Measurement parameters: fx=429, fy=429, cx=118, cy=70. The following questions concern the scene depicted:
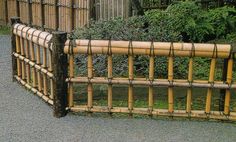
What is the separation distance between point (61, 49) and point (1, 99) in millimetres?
1547

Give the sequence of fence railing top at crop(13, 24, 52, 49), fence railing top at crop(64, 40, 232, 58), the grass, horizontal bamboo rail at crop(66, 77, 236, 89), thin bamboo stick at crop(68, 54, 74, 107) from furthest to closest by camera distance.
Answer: the grass < fence railing top at crop(13, 24, 52, 49) < thin bamboo stick at crop(68, 54, 74, 107) < horizontal bamboo rail at crop(66, 77, 236, 89) < fence railing top at crop(64, 40, 232, 58)

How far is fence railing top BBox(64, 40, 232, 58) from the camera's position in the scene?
5.36 meters

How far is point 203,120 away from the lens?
18.3ft

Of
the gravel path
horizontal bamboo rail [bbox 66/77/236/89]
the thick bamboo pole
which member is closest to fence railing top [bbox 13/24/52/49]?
horizontal bamboo rail [bbox 66/77/236/89]

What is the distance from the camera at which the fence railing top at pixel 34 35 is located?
5.94 meters

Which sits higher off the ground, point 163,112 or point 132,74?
point 132,74

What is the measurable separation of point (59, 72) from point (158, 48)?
52.1 inches

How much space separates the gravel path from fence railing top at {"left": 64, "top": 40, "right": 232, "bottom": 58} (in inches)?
34.8

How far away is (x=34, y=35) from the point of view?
20.8 ft

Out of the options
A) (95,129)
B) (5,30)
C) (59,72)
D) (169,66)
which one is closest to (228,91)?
(169,66)

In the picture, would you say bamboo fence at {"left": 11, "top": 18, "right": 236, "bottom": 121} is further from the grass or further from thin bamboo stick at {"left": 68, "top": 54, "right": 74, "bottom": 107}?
the grass

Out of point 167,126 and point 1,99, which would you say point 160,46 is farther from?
point 1,99

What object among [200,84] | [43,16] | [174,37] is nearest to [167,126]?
[200,84]

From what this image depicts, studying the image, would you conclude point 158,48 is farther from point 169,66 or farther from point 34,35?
point 34,35
